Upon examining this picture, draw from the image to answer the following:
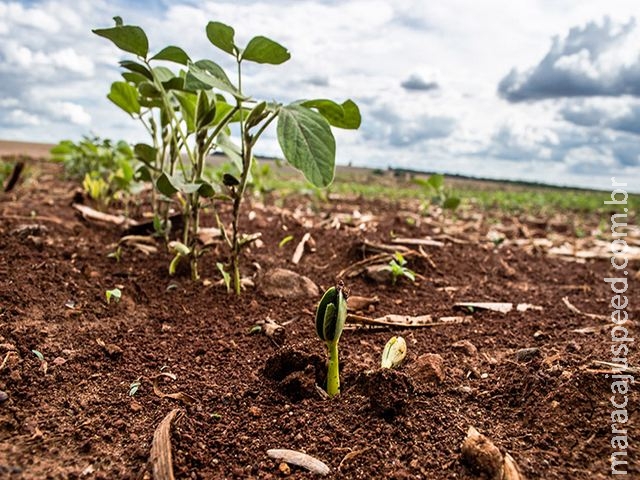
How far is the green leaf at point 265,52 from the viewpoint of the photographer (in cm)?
178

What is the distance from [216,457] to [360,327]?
2.88 feet

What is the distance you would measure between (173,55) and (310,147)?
72 cm

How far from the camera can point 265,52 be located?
5.97 feet

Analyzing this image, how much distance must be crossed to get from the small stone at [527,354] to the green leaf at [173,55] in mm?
1544

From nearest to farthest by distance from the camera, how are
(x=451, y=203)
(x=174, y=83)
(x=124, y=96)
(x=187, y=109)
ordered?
(x=174, y=83) < (x=187, y=109) < (x=124, y=96) < (x=451, y=203)

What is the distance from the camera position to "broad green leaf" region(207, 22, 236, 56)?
6.00 ft

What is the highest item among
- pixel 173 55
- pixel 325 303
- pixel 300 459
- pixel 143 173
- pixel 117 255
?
pixel 173 55

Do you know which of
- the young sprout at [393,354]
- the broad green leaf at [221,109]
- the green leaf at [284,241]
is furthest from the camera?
the green leaf at [284,241]

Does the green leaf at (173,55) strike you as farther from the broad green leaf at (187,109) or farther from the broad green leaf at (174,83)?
the broad green leaf at (187,109)

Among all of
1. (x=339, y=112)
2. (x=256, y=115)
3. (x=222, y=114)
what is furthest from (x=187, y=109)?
(x=339, y=112)

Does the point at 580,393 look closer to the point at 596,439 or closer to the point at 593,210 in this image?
the point at 596,439

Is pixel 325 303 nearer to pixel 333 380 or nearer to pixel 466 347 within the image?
pixel 333 380

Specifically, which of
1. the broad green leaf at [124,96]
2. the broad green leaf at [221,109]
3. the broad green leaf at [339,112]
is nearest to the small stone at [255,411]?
the broad green leaf at [339,112]

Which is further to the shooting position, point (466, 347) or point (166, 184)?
point (166, 184)
